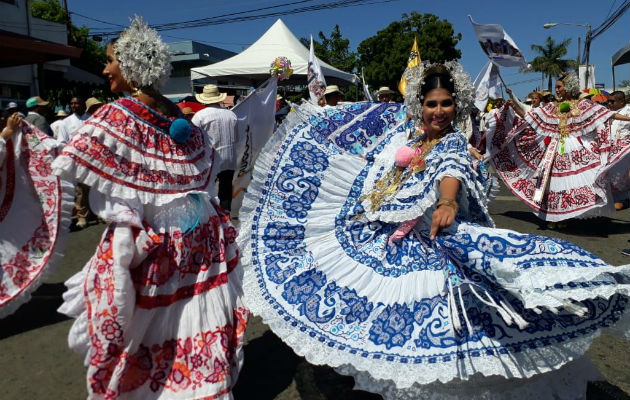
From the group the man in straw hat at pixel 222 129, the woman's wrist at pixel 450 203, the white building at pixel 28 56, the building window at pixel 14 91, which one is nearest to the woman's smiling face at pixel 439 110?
the woman's wrist at pixel 450 203

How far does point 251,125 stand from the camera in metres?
6.10

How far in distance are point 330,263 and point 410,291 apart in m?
0.45

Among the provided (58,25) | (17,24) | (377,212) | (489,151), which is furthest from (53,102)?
(377,212)

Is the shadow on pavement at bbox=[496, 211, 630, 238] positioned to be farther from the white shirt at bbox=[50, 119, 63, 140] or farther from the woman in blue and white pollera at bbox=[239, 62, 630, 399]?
the white shirt at bbox=[50, 119, 63, 140]

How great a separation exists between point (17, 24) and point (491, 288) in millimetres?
21046

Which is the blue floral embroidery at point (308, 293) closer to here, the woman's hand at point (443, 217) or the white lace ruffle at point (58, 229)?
the woman's hand at point (443, 217)

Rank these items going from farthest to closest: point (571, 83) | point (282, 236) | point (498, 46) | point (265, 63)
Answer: point (265, 63)
point (571, 83)
point (498, 46)
point (282, 236)

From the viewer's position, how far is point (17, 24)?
60.0 feet

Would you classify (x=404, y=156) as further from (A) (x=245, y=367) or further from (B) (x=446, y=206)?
(A) (x=245, y=367)

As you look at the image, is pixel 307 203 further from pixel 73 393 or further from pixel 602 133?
pixel 602 133


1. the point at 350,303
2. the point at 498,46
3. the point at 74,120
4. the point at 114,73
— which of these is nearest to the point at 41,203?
the point at 114,73

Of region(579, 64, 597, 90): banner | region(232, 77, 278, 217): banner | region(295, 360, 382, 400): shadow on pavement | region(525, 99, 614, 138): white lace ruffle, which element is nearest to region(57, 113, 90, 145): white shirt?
region(232, 77, 278, 217): banner

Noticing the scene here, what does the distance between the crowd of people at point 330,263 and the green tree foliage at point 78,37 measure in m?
26.3

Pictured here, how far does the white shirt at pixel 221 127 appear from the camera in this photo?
573 centimetres
